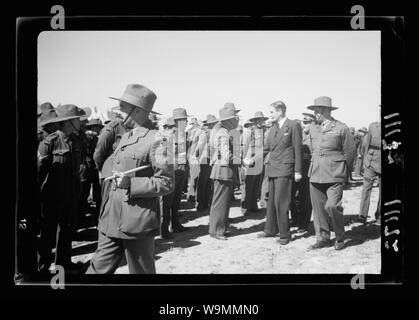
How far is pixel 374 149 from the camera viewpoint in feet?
22.0

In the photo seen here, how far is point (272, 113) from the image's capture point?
5.90m

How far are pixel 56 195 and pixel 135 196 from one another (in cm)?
180

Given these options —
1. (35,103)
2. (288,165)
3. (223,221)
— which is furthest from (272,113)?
(35,103)

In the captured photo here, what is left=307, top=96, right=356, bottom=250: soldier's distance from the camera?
5.24 m

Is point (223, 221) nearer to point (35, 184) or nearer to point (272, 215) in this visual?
point (272, 215)

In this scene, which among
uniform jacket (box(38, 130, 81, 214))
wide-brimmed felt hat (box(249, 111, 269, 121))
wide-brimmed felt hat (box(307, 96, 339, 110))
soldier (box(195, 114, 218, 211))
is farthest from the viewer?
wide-brimmed felt hat (box(249, 111, 269, 121))

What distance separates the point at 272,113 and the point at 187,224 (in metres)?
3.06

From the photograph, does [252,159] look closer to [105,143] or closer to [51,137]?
[105,143]

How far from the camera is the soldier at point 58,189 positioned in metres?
4.42

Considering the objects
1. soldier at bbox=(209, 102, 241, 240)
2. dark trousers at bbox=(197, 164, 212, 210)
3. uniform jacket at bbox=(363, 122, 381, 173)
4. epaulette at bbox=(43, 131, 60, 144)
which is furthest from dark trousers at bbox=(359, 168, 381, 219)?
epaulette at bbox=(43, 131, 60, 144)

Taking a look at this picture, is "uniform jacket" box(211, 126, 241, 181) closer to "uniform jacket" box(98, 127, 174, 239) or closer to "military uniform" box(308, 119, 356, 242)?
"military uniform" box(308, 119, 356, 242)

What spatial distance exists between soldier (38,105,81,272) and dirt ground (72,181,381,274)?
0.62 meters

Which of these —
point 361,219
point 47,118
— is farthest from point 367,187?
point 47,118

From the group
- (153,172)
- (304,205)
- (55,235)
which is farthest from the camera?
(304,205)
